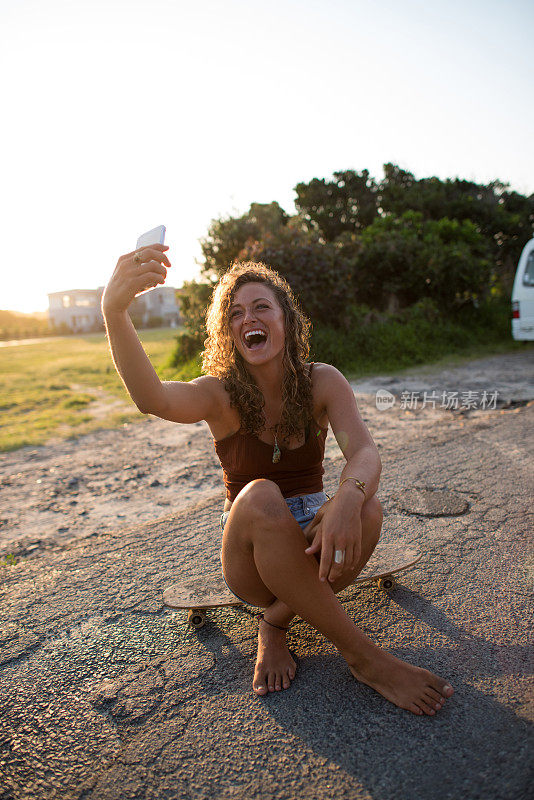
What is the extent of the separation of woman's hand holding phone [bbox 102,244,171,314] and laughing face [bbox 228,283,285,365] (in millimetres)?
522

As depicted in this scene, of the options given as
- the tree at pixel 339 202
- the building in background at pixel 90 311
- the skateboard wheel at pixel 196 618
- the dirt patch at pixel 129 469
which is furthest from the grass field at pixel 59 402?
the building in background at pixel 90 311

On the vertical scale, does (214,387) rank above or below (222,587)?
above

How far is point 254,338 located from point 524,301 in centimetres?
854

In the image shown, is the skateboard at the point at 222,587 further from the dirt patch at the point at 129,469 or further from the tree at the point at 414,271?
the tree at the point at 414,271

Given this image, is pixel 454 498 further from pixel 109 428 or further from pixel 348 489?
pixel 109 428

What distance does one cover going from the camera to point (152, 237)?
6.27 feet

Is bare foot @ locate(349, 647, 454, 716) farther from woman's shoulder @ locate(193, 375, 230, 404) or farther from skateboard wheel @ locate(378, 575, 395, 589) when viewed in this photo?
woman's shoulder @ locate(193, 375, 230, 404)

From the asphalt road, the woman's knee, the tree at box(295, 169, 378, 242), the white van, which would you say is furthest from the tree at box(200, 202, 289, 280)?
the tree at box(295, 169, 378, 242)

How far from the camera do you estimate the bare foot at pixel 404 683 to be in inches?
69.0

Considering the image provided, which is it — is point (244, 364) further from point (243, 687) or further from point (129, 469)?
point (129, 469)

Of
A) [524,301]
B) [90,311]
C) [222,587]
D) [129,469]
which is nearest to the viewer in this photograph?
[222,587]

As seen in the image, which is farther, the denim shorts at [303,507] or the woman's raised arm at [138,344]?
the denim shorts at [303,507]

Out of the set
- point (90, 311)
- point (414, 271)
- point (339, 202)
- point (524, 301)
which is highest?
point (339, 202)

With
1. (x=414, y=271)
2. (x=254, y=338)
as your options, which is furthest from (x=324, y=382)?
(x=414, y=271)
